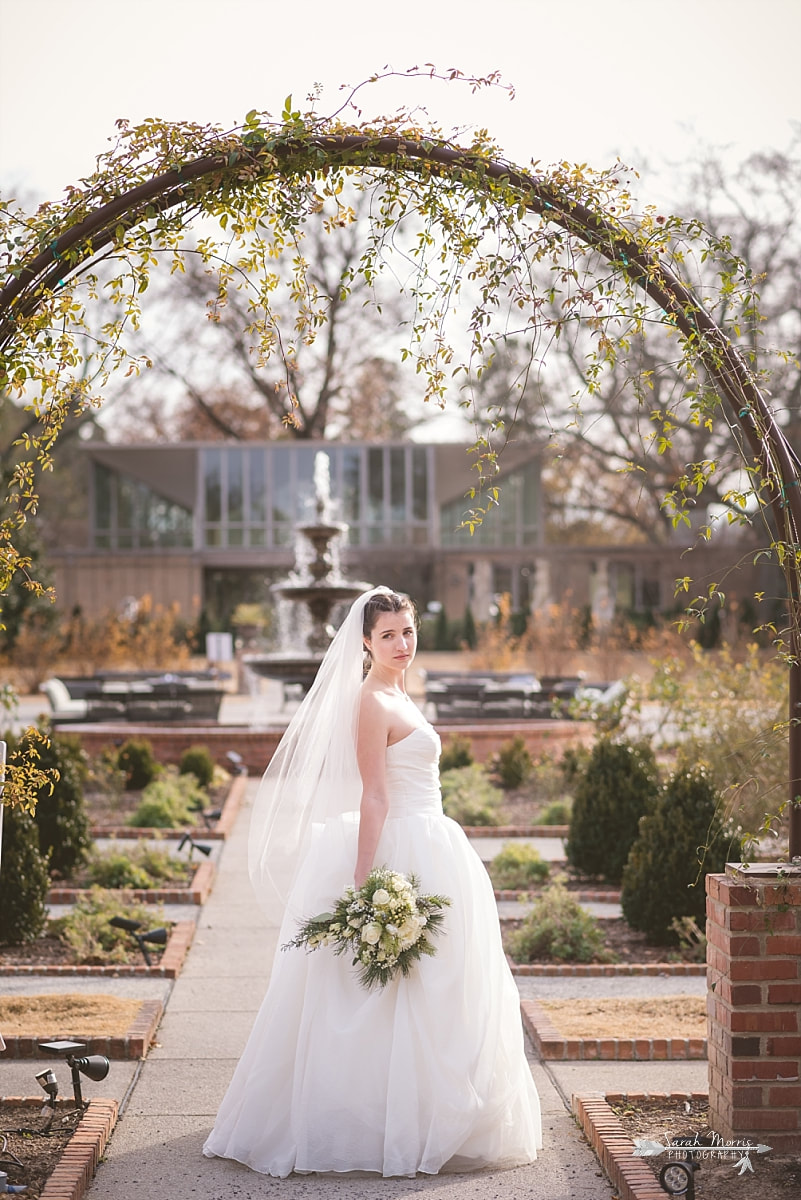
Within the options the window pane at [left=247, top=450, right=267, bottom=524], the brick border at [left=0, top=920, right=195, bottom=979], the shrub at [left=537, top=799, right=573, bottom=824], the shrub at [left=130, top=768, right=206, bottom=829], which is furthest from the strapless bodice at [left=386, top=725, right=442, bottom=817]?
the window pane at [left=247, top=450, right=267, bottom=524]

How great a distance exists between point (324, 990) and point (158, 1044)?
5.56 ft

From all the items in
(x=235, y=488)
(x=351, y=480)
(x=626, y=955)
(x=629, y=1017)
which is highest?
(x=351, y=480)

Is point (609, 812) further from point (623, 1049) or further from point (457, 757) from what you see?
point (457, 757)

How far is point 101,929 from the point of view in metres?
7.79

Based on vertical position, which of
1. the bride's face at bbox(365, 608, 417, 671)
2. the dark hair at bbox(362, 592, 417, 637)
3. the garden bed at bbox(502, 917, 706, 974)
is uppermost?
the dark hair at bbox(362, 592, 417, 637)

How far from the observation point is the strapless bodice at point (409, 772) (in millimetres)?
4852

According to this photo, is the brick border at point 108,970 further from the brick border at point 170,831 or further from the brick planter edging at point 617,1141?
the brick border at point 170,831

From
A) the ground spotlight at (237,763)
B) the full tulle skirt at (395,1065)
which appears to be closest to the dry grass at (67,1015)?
the full tulle skirt at (395,1065)

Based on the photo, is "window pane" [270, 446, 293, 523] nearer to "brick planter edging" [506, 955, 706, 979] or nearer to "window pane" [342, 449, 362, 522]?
"window pane" [342, 449, 362, 522]

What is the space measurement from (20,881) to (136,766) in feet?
24.1

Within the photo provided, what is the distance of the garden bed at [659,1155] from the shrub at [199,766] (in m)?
10.0

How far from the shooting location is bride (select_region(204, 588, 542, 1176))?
4.50m

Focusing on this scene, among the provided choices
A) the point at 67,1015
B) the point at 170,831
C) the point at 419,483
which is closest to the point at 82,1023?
the point at 67,1015

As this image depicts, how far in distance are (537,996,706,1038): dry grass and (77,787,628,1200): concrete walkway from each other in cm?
43
